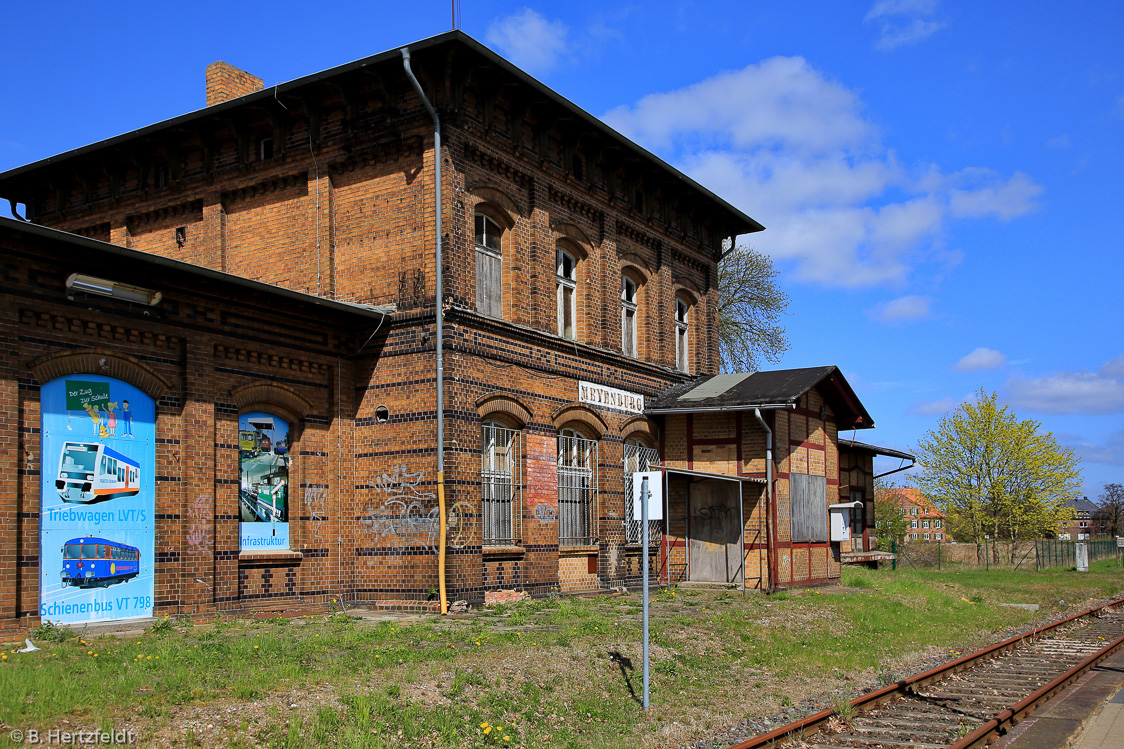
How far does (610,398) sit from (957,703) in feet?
35.3

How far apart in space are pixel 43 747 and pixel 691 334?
2007cm

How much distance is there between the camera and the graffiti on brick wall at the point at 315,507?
15656 millimetres

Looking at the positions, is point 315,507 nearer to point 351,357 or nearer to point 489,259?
point 351,357

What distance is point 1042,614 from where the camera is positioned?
22.4 metres

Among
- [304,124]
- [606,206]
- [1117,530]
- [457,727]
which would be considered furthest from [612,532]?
[1117,530]

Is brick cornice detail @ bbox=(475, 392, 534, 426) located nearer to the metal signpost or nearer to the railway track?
the metal signpost

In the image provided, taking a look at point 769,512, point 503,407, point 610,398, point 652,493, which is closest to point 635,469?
point 610,398

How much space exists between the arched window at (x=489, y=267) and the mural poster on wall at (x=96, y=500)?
246 inches

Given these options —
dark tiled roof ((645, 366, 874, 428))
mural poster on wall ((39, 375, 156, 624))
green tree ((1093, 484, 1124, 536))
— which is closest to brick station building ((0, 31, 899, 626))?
mural poster on wall ((39, 375, 156, 624))

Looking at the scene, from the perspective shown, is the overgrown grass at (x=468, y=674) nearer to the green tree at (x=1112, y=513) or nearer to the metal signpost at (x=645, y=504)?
the metal signpost at (x=645, y=504)

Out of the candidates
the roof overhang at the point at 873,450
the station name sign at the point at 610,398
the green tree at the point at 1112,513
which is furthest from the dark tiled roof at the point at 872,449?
the green tree at the point at 1112,513

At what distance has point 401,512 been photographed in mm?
15727

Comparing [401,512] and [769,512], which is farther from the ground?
[401,512]

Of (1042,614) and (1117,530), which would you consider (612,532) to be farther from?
(1117,530)
